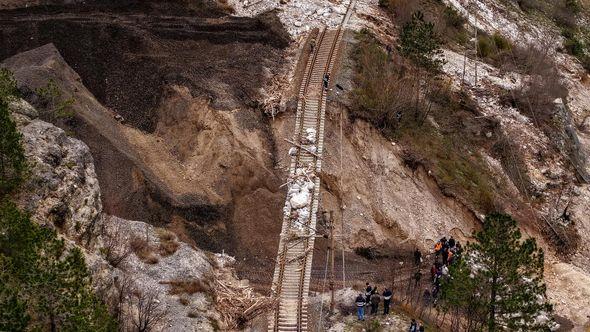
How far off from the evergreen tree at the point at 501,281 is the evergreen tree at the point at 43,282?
1089cm

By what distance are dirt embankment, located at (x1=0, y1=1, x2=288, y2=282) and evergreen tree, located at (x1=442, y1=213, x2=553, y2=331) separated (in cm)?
859

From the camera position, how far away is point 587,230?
33.9 m

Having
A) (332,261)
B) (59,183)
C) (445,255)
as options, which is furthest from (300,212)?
(59,183)

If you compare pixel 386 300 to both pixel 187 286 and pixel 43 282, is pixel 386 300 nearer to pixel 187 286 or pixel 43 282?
pixel 187 286

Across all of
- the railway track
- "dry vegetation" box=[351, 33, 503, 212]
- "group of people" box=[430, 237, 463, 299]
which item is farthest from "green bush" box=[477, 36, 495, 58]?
"group of people" box=[430, 237, 463, 299]

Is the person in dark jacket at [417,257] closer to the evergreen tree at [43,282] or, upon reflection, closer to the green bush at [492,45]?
the evergreen tree at [43,282]

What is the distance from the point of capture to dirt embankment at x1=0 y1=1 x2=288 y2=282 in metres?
26.3

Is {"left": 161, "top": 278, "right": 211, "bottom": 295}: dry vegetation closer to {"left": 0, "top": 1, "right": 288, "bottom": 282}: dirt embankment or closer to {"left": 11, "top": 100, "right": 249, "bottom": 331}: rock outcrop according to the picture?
{"left": 11, "top": 100, "right": 249, "bottom": 331}: rock outcrop

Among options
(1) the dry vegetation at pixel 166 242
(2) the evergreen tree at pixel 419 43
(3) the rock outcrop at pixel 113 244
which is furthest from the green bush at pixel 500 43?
(1) the dry vegetation at pixel 166 242

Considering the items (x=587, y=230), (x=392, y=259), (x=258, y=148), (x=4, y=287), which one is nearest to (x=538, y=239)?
(x=587, y=230)

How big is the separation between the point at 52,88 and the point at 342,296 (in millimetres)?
15051

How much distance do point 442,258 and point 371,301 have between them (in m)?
5.01

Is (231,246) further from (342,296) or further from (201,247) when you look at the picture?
(342,296)

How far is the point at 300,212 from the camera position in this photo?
27469 mm
